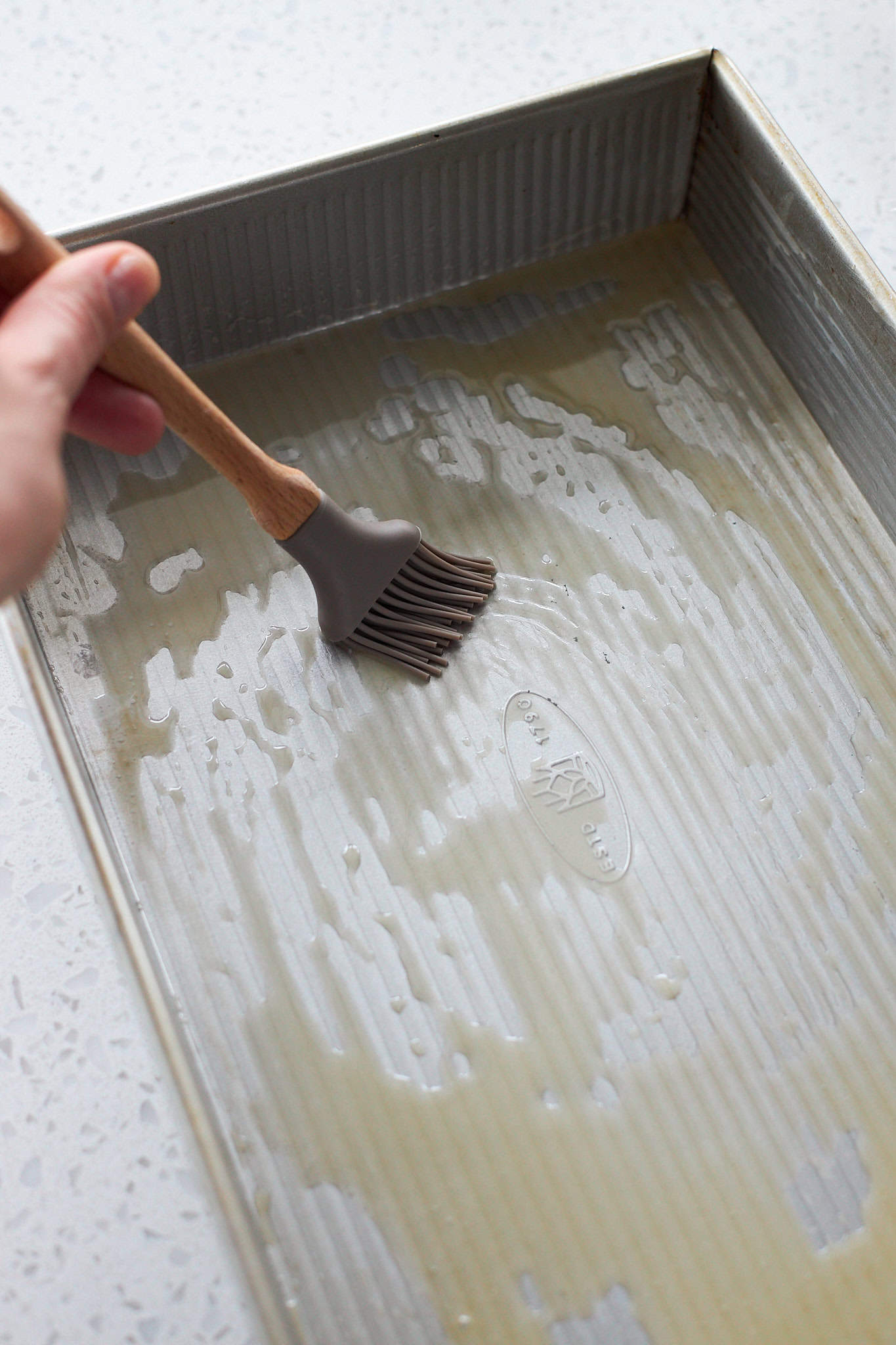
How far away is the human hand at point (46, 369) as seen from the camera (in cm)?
47

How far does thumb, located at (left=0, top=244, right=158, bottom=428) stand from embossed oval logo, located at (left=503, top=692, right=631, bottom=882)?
34cm

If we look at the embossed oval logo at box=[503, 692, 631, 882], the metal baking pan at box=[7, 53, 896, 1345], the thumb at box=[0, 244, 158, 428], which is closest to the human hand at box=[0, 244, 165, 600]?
the thumb at box=[0, 244, 158, 428]

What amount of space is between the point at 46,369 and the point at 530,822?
1.25 ft

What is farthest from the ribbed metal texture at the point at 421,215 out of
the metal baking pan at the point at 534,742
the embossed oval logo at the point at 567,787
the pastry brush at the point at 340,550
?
the embossed oval logo at the point at 567,787

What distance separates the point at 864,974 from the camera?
0.67 meters

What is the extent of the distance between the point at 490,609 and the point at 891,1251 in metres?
0.43

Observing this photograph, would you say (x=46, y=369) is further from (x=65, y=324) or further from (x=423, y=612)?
(x=423, y=612)

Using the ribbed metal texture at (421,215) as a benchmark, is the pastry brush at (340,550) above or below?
below

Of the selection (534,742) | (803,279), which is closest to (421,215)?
(803,279)

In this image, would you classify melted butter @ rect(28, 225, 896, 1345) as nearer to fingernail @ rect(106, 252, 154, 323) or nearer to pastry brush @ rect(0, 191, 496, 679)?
pastry brush @ rect(0, 191, 496, 679)

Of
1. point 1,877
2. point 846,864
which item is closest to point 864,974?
point 846,864

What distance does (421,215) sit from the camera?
0.82 metres

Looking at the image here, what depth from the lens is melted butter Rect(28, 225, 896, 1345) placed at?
61cm

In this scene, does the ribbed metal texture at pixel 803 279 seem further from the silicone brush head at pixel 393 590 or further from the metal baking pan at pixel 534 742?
the silicone brush head at pixel 393 590
